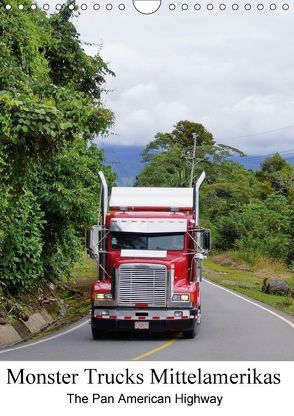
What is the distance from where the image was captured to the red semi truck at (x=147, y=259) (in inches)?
597

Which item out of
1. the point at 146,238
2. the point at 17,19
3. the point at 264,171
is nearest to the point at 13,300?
the point at 146,238

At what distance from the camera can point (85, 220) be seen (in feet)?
72.0

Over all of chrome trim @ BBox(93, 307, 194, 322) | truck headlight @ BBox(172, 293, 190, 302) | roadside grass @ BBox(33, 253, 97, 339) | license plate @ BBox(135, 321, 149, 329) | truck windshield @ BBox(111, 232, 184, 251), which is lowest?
roadside grass @ BBox(33, 253, 97, 339)

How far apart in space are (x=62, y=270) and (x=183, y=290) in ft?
31.5

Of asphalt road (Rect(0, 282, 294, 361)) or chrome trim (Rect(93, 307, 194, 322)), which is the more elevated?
chrome trim (Rect(93, 307, 194, 322))

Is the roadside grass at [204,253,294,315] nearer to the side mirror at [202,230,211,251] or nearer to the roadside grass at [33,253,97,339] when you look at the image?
the roadside grass at [33,253,97,339]

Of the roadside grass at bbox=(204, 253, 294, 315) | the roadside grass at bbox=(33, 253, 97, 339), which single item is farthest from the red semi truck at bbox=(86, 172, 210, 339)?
the roadside grass at bbox=(204, 253, 294, 315)

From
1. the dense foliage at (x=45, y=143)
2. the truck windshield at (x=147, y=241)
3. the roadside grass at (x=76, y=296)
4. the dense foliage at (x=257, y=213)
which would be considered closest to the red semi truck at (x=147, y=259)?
the truck windshield at (x=147, y=241)

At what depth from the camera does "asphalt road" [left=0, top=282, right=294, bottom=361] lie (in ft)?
38.7

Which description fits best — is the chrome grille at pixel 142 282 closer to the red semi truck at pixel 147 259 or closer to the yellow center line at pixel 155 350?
the red semi truck at pixel 147 259

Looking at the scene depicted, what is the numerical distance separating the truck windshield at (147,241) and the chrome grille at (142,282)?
0.80 metres

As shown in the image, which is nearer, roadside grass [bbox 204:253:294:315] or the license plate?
the license plate

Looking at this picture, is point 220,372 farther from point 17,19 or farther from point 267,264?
point 267,264

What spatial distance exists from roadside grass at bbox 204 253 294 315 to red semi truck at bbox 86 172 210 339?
878 centimetres
